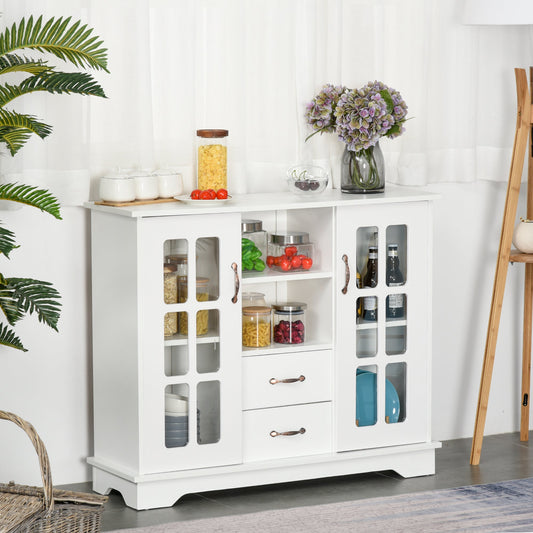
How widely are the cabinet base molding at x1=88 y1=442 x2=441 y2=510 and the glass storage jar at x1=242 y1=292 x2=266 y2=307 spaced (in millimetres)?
502

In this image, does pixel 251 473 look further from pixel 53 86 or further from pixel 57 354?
pixel 53 86

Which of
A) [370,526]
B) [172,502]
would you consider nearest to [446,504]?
[370,526]

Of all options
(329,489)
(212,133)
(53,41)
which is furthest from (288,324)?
(53,41)

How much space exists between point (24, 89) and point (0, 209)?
0.45m

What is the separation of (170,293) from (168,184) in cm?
37

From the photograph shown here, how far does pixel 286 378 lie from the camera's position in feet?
10.9

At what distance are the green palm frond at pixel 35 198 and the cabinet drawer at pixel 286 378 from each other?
2.66 ft

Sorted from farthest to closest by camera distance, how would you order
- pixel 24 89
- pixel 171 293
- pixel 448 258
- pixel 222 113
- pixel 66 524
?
pixel 448 258 → pixel 222 113 → pixel 171 293 → pixel 24 89 → pixel 66 524

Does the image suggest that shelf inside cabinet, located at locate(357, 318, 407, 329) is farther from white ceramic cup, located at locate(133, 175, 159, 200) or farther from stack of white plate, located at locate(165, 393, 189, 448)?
white ceramic cup, located at locate(133, 175, 159, 200)

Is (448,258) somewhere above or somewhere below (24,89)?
below

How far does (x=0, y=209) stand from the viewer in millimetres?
3203

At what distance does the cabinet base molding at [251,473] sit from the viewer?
10.4 ft

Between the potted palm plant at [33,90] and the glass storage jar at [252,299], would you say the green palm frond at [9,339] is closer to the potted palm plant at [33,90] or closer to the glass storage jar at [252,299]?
the potted palm plant at [33,90]

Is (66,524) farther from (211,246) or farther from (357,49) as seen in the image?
(357,49)
